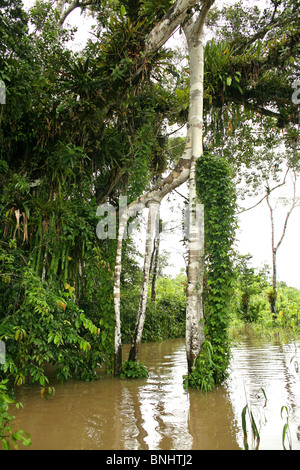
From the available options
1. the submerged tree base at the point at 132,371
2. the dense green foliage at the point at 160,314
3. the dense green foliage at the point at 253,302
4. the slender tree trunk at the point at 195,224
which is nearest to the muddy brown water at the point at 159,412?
the submerged tree base at the point at 132,371

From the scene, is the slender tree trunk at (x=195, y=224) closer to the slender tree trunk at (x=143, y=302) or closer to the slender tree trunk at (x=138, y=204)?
the slender tree trunk at (x=138, y=204)

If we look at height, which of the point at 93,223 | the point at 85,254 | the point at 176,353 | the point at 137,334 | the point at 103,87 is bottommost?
the point at 176,353

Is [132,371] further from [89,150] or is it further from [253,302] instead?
[253,302]

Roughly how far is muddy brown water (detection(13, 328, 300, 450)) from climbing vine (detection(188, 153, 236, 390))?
377 millimetres

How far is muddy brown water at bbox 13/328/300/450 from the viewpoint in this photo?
10.7ft

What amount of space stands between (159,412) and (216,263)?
2451 millimetres

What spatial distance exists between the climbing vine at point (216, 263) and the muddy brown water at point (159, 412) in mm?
377

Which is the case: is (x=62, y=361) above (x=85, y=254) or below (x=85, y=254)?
below

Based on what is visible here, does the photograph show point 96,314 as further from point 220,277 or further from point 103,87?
point 103,87

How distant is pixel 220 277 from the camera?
5.67m

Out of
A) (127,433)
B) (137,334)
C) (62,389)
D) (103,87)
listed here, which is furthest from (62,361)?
(103,87)

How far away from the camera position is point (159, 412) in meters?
4.15

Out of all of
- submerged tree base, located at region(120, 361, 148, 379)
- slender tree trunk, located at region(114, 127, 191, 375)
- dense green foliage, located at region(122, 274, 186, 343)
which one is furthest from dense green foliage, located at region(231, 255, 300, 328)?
submerged tree base, located at region(120, 361, 148, 379)

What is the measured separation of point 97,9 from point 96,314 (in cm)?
854
